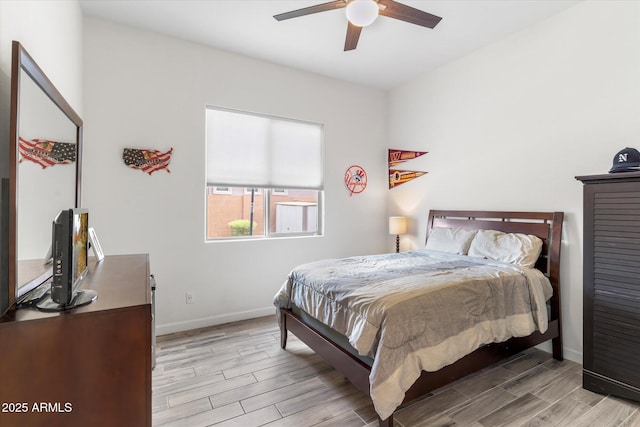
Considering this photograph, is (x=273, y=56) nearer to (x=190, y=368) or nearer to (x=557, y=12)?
(x=557, y=12)

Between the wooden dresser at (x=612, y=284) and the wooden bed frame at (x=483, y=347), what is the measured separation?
419 millimetres

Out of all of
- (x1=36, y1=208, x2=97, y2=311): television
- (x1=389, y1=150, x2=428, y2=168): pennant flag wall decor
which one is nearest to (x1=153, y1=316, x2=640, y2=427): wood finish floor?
(x1=36, y1=208, x2=97, y2=311): television

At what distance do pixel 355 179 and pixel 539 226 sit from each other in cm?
223

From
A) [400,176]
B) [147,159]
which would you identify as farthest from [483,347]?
[147,159]

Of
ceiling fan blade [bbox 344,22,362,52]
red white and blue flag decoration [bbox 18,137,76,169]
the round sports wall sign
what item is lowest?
red white and blue flag decoration [bbox 18,137,76,169]

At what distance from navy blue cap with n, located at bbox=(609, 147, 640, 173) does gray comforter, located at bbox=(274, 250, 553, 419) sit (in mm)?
958

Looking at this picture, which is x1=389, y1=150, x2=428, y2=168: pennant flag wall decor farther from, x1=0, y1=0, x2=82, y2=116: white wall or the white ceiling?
x1=0, y1=0, x2=82, y2=116: white wall

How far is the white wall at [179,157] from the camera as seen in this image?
9.34ft

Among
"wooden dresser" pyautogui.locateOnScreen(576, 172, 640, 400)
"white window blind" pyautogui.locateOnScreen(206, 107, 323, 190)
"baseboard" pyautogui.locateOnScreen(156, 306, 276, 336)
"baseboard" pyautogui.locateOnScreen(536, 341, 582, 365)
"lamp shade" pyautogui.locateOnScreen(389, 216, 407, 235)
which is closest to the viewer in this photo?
"wooden dresser" pyautogui.locateOnScreen(576, 172, 640, 400)

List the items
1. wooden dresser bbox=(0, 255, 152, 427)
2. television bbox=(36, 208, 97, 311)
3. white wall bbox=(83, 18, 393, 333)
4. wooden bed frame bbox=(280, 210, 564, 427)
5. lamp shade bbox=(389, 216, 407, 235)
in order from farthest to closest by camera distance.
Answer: lamp shade bbox=(389, 216, 407, 235)
white wall bbox=(83, 18, 393, 333)
wooden bed frame bbox=(280, 210, 564, 427)
television bbox=(36, 208, 97, 311)
wooden dresser bbox=(0, 255, 152, 427)

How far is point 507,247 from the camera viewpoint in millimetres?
2787

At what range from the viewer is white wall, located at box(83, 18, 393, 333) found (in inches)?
112

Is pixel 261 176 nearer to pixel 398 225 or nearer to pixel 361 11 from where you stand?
pixel 398 225

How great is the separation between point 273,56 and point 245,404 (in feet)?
11.2
